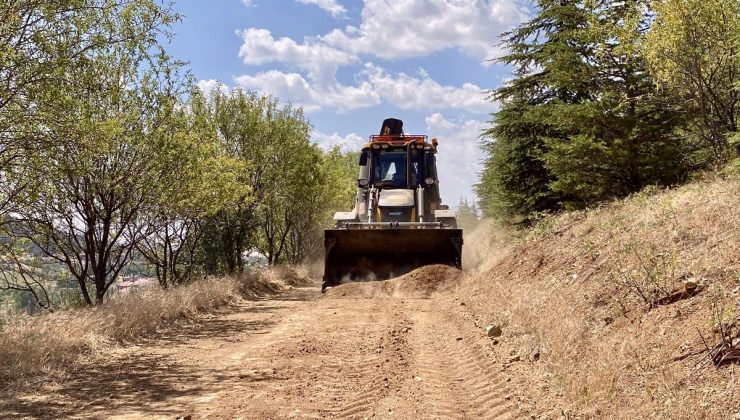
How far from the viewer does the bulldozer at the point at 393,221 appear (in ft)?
46.7

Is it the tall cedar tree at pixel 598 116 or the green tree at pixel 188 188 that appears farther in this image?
the tall cedar tree at pixel 598 116

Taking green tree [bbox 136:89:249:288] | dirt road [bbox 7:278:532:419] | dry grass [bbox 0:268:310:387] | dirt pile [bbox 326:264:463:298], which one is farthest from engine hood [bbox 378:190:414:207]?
dirt road [bbox 7:278:532:419]

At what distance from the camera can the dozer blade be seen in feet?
46.4

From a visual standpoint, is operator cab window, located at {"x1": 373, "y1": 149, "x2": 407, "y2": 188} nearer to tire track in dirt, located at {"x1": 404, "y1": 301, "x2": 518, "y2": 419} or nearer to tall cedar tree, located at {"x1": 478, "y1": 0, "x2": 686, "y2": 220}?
tall cedar tree, located at {"x1": 478, "y1": 0, "x2": 686, "y2": 220}

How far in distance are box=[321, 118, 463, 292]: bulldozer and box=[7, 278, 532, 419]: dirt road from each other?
4.40 metres

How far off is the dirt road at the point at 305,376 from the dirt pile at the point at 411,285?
327cm

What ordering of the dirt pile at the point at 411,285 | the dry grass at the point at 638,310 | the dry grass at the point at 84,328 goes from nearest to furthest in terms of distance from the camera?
the dry grass at the point at 638,310, the dry grass at the point at 84,328, the dirt pile at the point at 411,285

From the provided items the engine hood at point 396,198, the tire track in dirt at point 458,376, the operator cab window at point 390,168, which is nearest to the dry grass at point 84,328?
the tire track in dirt at point 458,376

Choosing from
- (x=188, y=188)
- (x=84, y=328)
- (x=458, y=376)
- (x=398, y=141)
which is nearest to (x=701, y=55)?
(x=398, y=141)

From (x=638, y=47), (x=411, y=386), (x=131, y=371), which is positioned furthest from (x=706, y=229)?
(x=638, y=47)

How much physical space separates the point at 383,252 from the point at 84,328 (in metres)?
8.26

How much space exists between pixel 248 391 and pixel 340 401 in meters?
1.08


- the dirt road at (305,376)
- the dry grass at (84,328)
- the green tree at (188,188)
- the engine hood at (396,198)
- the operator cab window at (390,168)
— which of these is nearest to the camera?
the dirt road at (305,376)

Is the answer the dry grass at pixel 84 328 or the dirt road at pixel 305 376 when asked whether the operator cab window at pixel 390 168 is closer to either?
the dry grass at pixel 84 328
